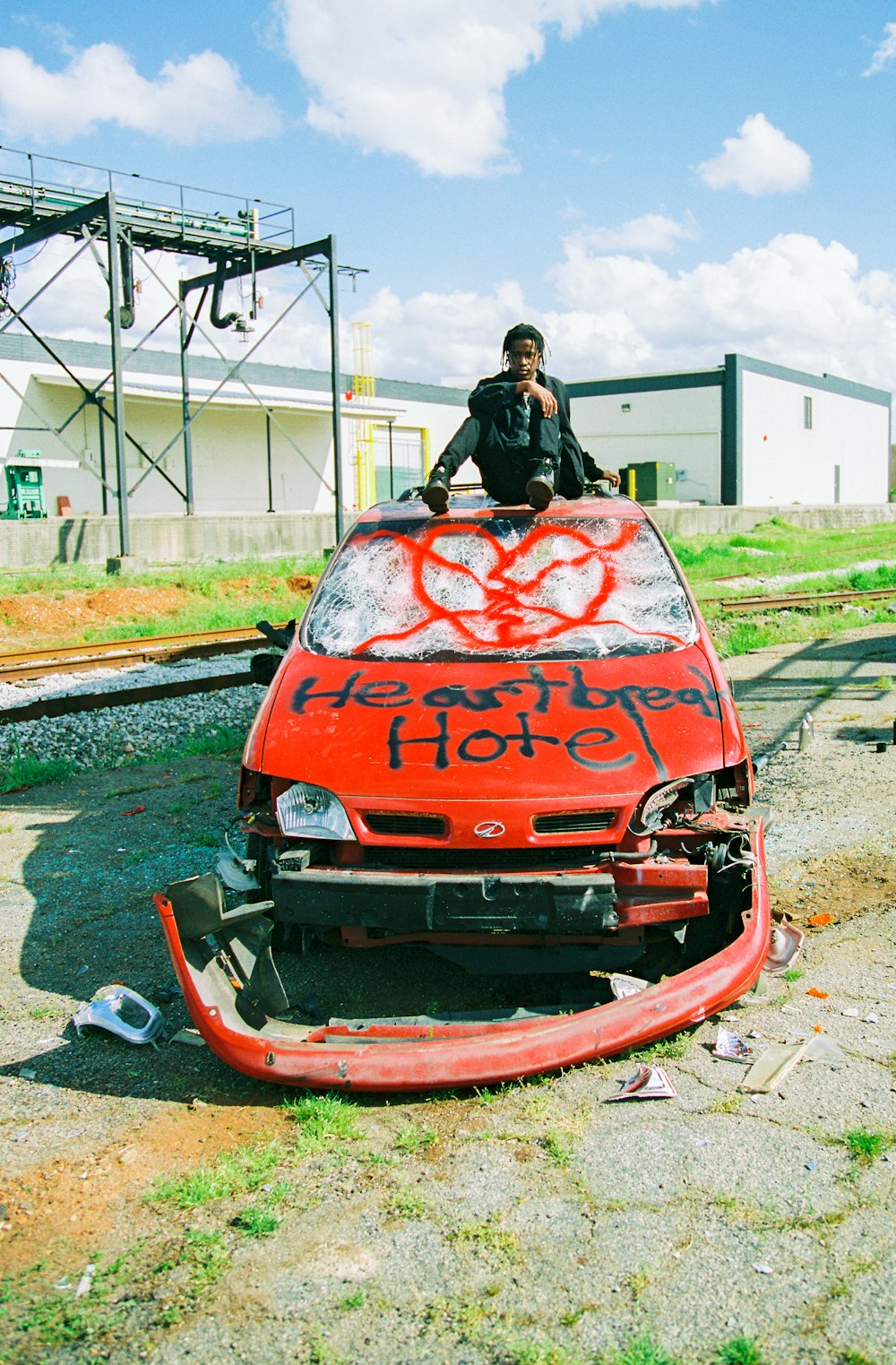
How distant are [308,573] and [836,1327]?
1976 cm

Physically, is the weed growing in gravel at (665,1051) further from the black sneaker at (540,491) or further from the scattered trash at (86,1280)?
the black sneaker at (540,491)

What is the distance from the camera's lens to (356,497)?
129ft

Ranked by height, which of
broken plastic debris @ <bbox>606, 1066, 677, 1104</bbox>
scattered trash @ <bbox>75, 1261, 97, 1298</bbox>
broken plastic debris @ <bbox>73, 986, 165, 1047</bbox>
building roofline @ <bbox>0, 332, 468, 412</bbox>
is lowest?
scattered trash @ <bbox>75, 1261, 97, 1298</bbox>

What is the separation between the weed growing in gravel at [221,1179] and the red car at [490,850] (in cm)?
27

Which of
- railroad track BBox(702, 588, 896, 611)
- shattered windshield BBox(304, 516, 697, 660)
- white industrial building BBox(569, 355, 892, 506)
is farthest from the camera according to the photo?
white industrial building BBox(569, 355, 892, 506)

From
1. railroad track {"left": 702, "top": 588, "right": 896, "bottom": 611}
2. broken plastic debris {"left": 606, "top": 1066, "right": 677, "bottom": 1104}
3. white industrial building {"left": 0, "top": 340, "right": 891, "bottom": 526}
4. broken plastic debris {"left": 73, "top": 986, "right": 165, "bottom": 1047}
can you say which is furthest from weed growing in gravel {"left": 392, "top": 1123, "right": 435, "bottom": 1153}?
white industrial building {"left": 0, "top": 340, "right": 891, "bottom": 526}

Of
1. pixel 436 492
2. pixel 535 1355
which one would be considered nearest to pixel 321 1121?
pixel 535 1355

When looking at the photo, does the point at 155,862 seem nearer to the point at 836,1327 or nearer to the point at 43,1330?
the point at 43,1330

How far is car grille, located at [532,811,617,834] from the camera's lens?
368cm

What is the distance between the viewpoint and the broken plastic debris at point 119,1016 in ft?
12.8

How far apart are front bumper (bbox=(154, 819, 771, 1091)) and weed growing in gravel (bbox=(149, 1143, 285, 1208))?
0.27 m

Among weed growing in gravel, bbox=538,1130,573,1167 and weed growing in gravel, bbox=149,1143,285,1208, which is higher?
weed growing in gravel, bbox=538,1130,573,1167

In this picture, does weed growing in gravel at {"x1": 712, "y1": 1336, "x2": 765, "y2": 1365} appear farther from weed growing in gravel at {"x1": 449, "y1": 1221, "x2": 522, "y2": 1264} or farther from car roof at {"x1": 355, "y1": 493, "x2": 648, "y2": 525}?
car roof at {"x1": 355, "y1": 493, "x2": 648, "y2": 525}

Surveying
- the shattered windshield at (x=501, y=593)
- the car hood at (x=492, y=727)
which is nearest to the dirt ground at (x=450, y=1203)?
the car hood at (x=492, y=727)
